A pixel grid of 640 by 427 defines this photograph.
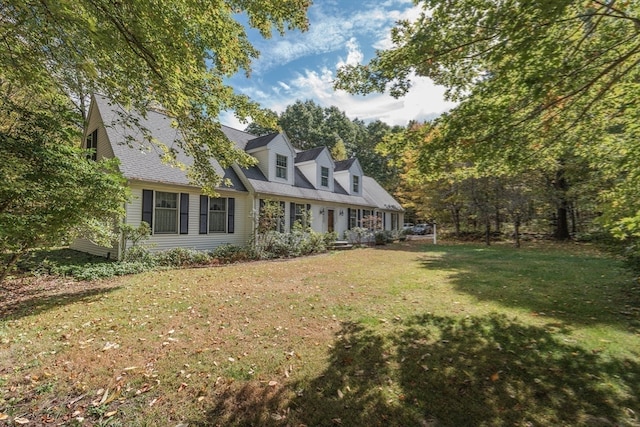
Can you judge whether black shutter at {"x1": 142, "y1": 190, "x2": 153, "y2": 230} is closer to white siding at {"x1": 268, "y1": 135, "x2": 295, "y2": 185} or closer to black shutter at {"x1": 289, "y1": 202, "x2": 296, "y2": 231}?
white siding at {"x1": 268, "y1": 135, "x2": 295, "y2": 185}

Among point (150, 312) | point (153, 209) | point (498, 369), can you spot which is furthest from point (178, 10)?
point (153, 209)

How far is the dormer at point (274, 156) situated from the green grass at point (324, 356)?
31.3ft

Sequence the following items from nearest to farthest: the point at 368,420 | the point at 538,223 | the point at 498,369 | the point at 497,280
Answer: the point at 368,420 → the point at 498,369 → the point at 497,280 → the point at 538,223

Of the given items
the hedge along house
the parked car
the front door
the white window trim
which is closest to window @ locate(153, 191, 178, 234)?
the hedge along house

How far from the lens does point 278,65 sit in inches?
434

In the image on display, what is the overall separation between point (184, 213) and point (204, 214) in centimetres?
89

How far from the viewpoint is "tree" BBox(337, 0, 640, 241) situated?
142 inches

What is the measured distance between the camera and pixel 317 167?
18406mm

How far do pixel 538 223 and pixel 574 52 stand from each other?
21045mm

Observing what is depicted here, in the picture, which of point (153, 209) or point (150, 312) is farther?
point (153, 209)

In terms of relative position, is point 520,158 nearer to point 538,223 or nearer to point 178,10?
point 178,10

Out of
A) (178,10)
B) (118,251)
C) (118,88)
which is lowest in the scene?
(118,251)

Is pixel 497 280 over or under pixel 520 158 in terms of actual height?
under

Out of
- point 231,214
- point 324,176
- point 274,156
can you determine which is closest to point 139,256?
point 231,214
